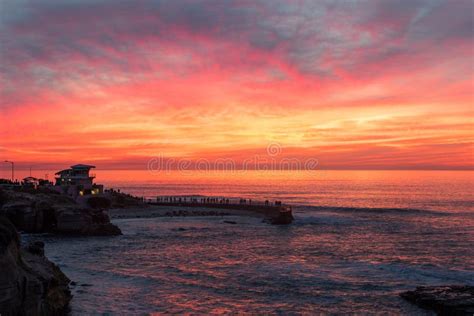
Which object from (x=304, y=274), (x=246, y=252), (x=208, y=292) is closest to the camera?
(x=208, y=292)

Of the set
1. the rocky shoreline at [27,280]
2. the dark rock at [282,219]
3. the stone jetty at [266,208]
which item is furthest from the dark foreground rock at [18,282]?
the stone jetty at [266,208]

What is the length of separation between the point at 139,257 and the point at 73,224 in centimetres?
1970

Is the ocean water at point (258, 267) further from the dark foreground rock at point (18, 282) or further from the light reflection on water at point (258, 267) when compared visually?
the dark foreground rock at point (18, 282)

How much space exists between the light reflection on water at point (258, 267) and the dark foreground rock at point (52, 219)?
386cm

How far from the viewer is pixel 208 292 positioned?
1287 inches

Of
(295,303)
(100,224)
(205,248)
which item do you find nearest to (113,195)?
(100,224)

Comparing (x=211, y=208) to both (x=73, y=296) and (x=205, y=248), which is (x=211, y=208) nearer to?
(x=205, y=248)

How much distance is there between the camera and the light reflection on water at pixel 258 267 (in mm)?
30047

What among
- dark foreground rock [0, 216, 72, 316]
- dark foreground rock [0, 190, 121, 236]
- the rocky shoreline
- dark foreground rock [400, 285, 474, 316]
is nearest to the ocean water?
dark foreground rock [400, 285, 474, 316]

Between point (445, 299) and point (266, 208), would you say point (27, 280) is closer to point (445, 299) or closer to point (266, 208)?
point (445, 299)

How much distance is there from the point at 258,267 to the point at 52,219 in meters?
35.0

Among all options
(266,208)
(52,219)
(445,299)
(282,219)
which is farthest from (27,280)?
(266,208)

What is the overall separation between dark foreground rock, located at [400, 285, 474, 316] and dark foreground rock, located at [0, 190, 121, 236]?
4274 cm

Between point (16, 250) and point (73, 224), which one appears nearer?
point (16, 250)
